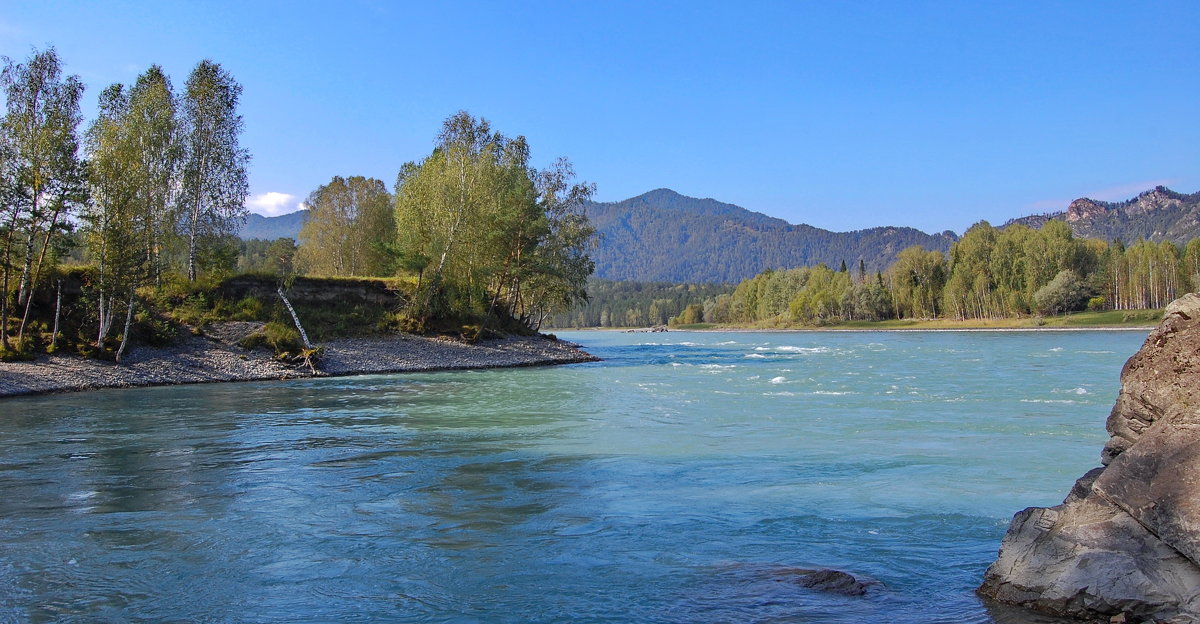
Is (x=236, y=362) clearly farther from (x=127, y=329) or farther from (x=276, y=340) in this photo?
(x=127, y=329)

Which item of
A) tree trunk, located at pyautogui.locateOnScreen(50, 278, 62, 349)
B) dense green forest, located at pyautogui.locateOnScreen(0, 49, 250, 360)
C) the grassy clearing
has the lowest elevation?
the grassy clearing

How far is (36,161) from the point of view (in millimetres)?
32969

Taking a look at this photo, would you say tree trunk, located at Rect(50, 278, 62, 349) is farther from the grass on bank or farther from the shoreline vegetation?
the grass on bank

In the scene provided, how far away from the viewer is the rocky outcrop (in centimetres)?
595

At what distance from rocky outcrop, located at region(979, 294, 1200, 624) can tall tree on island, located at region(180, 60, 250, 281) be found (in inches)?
1917

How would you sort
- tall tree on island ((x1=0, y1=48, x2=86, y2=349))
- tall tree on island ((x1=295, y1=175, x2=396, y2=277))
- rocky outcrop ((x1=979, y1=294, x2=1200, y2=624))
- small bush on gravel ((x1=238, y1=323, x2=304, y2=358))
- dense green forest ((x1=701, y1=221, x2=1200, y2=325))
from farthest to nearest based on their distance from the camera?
dense green forest ((x1=701, y1=221, x2=1200, y2=325)) < tall tree on island ((x1=295, y1=175, x2=396, y2=277)) < small bush on gravel ((x1=238, y1=323, x2=304, y2=358)) < tall tree on island ((x1=0, y1=48, x2=86, y2=349)) < rocky outcrop ((x1=979, y1=294, x2=1200, y2=624))

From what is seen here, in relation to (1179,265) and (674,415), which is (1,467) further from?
(1179,265)

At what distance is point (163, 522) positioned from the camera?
10.5 metres

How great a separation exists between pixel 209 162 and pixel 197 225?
3866 mm

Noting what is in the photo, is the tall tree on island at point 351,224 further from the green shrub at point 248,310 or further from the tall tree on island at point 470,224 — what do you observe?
the green shrub at point 248,310

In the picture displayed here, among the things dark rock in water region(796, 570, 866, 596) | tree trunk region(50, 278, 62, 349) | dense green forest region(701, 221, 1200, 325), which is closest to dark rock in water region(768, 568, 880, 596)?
dark rock in water region(796, 570, 866, 596)

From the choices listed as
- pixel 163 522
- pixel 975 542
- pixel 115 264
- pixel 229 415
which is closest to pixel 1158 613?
pixel 975 542

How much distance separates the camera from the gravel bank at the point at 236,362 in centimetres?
3312

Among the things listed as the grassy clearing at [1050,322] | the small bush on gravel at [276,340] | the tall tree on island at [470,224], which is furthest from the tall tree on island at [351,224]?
the grassy clearing at [1050,322]
